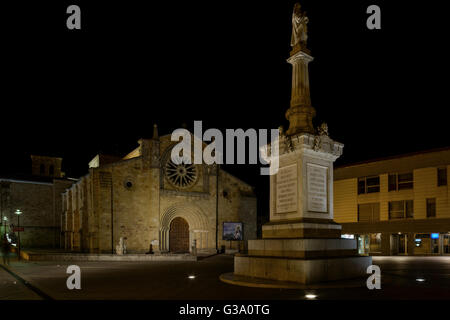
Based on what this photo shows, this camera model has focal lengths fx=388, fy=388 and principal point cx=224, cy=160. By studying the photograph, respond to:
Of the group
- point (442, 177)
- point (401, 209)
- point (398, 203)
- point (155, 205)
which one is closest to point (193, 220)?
point (155, 205)

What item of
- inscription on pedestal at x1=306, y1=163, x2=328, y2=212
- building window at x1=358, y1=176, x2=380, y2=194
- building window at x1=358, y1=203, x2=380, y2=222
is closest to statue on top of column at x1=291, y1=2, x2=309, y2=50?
inscription on pedestal at x1=306, y1=163, x2=328, y2=212

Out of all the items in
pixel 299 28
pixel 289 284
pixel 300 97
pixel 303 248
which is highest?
pixel 299 28

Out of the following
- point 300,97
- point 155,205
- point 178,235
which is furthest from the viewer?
point 178,235

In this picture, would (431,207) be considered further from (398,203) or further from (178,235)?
(178,235)

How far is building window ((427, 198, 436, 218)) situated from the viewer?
3072cm

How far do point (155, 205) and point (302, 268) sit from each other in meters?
25.4

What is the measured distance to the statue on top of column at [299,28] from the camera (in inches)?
502

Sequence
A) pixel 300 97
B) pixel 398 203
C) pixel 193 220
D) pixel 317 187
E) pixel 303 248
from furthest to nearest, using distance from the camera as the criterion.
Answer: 1. pixel 193 220
2. pixel 398 203
3. pixel 300 97
4. pixel 317 187
5. pixel 303 248

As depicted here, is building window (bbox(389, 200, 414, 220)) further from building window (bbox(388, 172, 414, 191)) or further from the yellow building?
building window (bbox(388, 172, 414, 191))

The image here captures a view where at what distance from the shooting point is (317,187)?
1184 centimetres

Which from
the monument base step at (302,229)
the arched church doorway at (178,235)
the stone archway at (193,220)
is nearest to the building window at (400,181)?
the stone archway at (193,220)

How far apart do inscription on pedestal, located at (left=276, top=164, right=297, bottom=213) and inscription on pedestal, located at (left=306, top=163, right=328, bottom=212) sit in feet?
1.45

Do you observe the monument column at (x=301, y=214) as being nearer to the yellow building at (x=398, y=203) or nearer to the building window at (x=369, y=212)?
the yellow building at (x=398, y=203)
